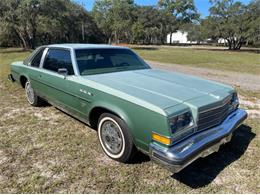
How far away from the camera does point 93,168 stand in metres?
2.75

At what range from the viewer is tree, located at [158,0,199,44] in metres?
58.9

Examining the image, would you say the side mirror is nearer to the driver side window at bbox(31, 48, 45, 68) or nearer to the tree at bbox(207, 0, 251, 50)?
the driver side window at bbox(31, 48, 45, 68)

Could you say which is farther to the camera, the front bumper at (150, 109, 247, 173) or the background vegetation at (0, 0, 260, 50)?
the background vegetation at (0, 0, 260, 50)

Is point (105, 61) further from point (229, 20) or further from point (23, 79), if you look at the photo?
point (229, 20)

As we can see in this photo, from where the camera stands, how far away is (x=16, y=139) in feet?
11.4

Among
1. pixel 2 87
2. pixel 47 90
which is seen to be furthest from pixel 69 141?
pixel 2 87

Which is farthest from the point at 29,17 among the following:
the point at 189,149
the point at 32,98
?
the point at 189,149

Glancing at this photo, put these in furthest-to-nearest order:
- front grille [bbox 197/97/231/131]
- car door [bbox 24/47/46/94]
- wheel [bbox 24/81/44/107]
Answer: wheel [bbox 24/81/44/107] < car door [bbox 24/47/46/94] < front grille [bbox 197/97/231/131]

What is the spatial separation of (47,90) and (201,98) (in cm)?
292

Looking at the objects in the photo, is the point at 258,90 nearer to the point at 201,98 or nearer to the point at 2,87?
the point at 201,98

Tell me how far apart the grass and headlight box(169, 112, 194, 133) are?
77cm

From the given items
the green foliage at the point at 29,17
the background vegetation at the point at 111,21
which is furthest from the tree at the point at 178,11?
the green foliage at the point at 29,17

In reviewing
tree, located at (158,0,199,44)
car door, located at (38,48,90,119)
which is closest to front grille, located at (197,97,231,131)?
car door, located at (38,48,90,119)

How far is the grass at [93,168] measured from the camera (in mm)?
2438
